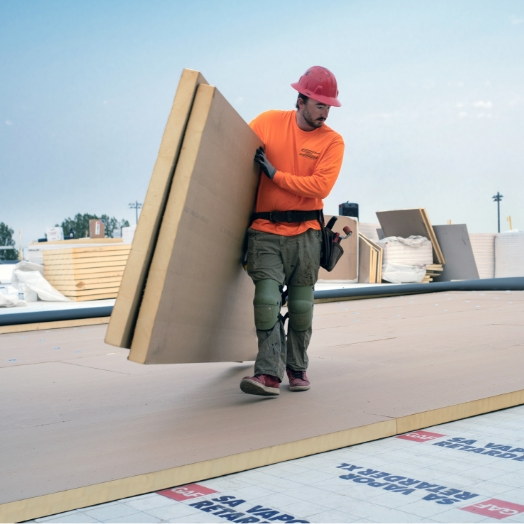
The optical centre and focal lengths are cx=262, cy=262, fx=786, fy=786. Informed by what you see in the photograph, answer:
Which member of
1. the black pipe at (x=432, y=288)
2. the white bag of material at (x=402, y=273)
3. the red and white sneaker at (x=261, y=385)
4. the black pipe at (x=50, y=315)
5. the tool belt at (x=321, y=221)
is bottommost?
the red and white sneaker at (x=261, y=385)

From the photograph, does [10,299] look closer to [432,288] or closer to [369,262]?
A: [432,288]

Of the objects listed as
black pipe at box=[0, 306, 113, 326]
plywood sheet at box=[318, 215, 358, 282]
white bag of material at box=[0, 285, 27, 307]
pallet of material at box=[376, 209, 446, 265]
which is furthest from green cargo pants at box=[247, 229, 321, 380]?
pallet of material at box=[376, 209, 446, 265]

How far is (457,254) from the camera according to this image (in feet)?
52.1

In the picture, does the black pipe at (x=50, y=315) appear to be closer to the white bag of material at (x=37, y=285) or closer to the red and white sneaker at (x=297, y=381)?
the white bag of material at (x=37, y=285)

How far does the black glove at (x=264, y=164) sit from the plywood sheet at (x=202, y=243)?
36 millimetres

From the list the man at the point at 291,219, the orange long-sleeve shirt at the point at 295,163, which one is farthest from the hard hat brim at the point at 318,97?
the orange long-sleeve shirt at the point at 295,163

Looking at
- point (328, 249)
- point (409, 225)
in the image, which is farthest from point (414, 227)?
point (328, 249)

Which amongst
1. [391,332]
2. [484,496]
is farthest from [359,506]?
[391,332]

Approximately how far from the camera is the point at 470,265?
15.7 metres

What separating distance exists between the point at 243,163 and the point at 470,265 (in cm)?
1261

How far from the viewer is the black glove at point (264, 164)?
3910 mm

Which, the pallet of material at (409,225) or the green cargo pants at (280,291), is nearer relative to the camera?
the green cargo pants at (280,291)

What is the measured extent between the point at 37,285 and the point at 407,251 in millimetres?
7545

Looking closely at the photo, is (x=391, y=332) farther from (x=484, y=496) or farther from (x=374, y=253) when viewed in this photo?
(x=374, y=253)
